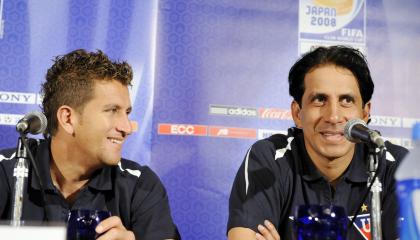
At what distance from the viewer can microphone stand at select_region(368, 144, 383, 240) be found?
107cm

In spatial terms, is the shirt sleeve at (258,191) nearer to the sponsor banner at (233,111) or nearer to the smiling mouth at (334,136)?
the smiling mouth at (334,136)

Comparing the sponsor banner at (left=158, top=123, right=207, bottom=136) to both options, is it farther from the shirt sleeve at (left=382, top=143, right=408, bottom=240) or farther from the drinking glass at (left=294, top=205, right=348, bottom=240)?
the drinking glass at (left=294, top=205, right=348, bottom=240)

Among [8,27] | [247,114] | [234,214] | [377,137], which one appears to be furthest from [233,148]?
[377,137]

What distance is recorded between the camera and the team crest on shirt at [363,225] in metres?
1.63

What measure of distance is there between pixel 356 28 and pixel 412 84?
0.40 meters

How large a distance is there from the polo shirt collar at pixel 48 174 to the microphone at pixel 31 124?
0.42 m

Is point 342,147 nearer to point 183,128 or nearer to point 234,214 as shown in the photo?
point 234,214

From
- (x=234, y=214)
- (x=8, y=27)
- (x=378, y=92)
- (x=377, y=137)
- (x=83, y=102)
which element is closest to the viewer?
(x=377, y=137)

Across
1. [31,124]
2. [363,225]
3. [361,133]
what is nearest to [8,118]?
[31,124]

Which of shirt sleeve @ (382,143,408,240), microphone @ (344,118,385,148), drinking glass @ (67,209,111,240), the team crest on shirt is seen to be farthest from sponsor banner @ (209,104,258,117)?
drinking glass @ (67,209,111,240)

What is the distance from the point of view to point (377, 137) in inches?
43.9

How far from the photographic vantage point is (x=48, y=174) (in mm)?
1632

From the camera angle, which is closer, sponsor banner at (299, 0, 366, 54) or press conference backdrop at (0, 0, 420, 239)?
press conference backdrop at (0, 0, 420, 239)

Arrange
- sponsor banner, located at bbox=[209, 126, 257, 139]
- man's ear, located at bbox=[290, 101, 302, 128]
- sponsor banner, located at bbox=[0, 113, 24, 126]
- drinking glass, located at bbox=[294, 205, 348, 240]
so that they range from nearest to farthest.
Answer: drinking glass, located at bbox=[294, 205, 348, 240] → man's ear, located at bbox=[290, 101, 302, 128] → sponsor banner, located at bbox=[0, 113, 24, 126] → sponsor banner, located at bbox=[209, 126, 257, 139]
